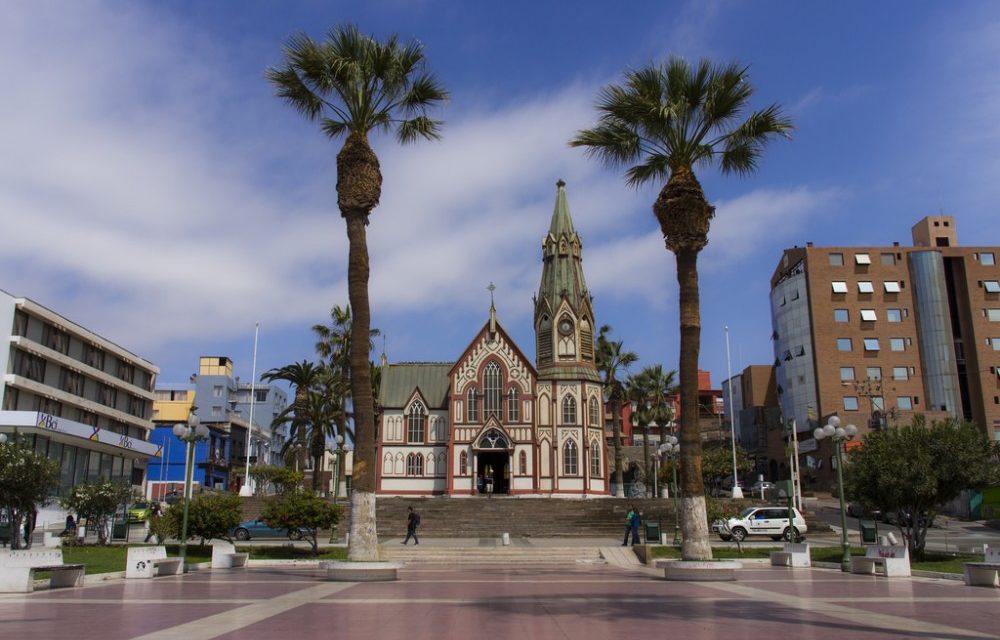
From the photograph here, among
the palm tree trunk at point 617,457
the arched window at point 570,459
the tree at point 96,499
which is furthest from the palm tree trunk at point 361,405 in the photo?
the palm tree trunk at point 617,457

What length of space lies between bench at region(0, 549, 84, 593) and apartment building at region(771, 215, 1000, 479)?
69.5m

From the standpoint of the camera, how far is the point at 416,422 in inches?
2260

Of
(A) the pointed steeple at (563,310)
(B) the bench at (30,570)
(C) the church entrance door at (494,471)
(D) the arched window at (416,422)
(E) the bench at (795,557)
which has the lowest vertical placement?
(E) the bench at (795,557)

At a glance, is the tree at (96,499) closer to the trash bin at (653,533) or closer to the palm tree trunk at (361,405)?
the palm tree trunk at (361,405)

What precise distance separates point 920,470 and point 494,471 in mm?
35346

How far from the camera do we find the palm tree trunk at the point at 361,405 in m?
20.4

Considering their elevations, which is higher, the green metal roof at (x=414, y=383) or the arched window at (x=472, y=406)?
the green metal roof at (x=414, y=383)

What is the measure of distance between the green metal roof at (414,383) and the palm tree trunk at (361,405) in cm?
3630

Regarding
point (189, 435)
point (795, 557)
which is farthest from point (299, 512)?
point (795, 557)

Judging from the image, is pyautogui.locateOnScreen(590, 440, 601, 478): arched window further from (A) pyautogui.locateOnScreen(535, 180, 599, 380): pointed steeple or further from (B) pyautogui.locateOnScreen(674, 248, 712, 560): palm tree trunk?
(B) pyautogui.locateOnScreen(674, 248, 712, 560): palm tree trunk

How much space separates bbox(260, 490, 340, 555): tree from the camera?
25250 mm

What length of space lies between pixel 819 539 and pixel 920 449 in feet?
49.6

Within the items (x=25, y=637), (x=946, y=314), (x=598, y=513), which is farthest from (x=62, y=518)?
(x=946, y=314)

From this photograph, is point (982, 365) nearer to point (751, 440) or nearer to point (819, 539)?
point (751, 440)
